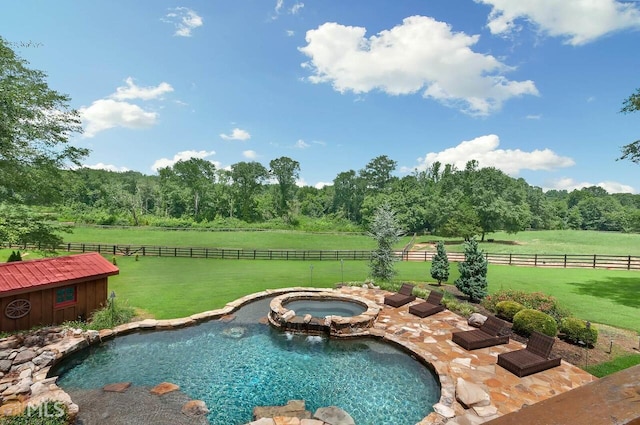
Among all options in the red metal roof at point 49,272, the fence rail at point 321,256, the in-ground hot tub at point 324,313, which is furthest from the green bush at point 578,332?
the red metal roof at point 49,272

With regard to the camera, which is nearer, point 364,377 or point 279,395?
point 279,395

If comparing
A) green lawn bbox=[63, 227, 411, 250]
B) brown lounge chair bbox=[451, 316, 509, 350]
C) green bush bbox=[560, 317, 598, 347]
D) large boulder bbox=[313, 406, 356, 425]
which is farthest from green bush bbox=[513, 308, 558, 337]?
green lawn bbox=[63, 227, 411, 250]

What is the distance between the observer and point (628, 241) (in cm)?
4528

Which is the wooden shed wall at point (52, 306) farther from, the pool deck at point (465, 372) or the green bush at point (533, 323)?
the green bush at point (533, 323)

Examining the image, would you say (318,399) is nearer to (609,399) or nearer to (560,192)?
(609,399)

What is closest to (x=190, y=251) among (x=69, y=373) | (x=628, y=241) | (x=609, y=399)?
(x=69, y=373)

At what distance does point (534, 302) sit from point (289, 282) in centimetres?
1148

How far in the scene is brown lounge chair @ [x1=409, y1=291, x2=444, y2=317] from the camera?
12344mm

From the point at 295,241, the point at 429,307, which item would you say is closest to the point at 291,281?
the point at 429,307

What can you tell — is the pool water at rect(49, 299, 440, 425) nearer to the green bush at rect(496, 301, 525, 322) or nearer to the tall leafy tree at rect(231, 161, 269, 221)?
the green bush at rect(496, 301, 525, 322)

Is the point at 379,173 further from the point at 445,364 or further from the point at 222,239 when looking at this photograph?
the point at 445,364

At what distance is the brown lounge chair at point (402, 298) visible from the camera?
13.6m

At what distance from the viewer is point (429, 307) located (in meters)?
12.7

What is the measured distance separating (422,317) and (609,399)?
12.0m
